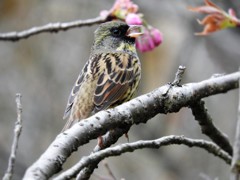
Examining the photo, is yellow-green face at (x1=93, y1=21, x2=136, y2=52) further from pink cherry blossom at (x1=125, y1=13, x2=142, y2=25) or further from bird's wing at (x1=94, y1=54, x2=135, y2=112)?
pink cherry blossom at (x1=125, y1=13, x2=142, y2=25)

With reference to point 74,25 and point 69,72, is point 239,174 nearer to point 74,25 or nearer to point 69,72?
point 74,25

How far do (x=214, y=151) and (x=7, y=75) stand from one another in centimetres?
627

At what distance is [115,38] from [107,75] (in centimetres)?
50

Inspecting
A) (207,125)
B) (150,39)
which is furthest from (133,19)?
(207,125)

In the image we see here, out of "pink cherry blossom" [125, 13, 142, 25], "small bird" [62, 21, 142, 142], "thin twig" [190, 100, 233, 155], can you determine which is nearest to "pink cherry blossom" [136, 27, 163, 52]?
"small bird" [62, 21, 142, 142]

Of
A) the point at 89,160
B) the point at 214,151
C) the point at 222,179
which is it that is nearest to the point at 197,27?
the point at 222,179

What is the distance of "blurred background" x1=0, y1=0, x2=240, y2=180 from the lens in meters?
7.91

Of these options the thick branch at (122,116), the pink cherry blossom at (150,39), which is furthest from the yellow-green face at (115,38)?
the thick branch at (122,116)

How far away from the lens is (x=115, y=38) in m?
4.98

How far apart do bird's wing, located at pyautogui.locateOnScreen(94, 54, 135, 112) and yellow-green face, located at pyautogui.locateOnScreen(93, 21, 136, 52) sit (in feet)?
0.48

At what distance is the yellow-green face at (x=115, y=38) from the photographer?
16.3 ft

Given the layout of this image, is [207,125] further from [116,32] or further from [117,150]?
[116,32]

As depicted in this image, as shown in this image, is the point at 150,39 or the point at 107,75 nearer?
the point at 150,39

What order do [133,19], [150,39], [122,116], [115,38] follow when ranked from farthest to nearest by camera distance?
1. [115,38]
2. [150,39]
3. [133,19]
4. [122,116]
